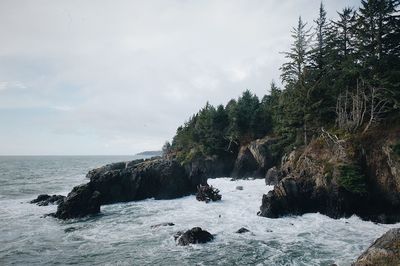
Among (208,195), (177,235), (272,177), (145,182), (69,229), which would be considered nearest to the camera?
(177,235)

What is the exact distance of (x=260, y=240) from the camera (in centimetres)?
2561

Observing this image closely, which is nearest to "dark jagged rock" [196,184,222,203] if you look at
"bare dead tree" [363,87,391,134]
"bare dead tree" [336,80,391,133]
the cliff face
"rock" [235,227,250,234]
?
the cliff face

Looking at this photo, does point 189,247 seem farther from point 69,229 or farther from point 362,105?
point 362,105

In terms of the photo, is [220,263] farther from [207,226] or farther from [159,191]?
[159,191]

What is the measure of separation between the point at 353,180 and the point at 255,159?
3150 cm

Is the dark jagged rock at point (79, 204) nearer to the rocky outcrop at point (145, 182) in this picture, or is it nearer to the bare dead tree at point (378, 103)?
the rocky outcrop at point (145, 182)

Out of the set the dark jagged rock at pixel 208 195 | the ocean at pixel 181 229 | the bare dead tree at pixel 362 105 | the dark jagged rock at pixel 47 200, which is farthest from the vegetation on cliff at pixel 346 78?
the dark jagged rock at pixel 47 200

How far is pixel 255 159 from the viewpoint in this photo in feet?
202

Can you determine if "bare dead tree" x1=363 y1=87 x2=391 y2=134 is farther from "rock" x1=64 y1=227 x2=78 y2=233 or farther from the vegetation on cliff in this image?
"rock" x1=64 y1=227 x2=78 y2=233

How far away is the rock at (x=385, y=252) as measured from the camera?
41.6ft

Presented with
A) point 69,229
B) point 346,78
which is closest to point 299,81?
point 346,78

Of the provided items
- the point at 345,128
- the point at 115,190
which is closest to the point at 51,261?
the point at 115,190

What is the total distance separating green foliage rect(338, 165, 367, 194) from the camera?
29891 millimetres

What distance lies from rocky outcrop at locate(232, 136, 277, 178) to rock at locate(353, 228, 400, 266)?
43958 millimetres
